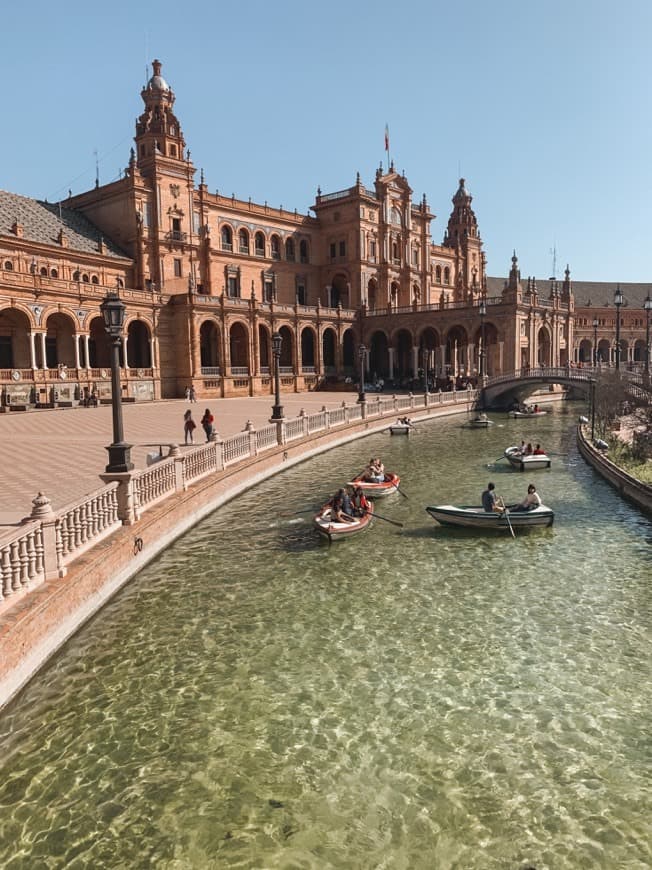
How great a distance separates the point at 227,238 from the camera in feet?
212

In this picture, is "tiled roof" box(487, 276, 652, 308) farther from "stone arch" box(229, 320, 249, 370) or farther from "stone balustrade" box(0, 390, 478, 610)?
"stone balustrade" box(0, 390, 478, 610)

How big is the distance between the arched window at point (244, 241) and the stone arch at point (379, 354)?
16.6 meters

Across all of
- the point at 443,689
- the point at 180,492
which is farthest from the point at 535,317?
the point at 443,689

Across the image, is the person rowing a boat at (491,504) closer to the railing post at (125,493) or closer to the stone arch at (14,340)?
the railing post at (125,493)

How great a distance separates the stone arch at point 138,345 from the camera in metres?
51.5

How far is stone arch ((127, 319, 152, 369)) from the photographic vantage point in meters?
51.5

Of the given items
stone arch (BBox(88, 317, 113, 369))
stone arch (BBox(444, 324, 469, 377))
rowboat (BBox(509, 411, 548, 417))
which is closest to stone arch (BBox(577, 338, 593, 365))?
stone arch (BBox(444, 324, 469, 377))

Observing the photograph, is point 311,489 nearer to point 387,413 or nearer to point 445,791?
point 445,791

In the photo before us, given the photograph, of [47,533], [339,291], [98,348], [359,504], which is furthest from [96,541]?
[339,291]

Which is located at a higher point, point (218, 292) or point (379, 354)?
point (218, 292)

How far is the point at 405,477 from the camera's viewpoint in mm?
24312

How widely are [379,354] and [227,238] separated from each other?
2126 cm

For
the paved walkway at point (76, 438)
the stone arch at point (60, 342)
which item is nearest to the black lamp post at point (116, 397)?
the paved walkway at point (76, 438)

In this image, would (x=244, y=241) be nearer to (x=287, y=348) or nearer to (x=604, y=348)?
(x=287, y=348)
